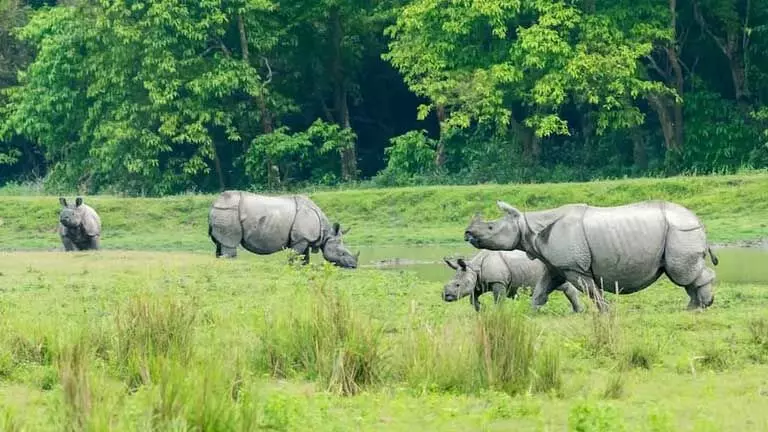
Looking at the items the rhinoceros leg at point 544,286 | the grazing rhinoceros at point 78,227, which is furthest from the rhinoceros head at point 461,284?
the grazing rhinoceros at point 78,227

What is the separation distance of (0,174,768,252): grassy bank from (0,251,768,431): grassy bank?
49.1ft

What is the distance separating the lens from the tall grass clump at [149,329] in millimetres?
10234

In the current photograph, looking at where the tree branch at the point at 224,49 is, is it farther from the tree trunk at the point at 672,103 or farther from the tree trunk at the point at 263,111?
the tree trunk at the point at 672,103

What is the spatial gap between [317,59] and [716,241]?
1935 centimetres

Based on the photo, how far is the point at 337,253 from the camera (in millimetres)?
22656

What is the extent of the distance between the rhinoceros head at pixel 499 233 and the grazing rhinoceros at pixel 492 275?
89 cm

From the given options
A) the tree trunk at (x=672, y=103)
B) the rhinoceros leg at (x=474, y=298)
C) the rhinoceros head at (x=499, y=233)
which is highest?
the tree trunk at (x=672, y=103)

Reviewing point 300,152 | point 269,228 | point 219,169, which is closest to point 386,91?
point 300,152

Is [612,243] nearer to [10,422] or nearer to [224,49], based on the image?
[10,422]

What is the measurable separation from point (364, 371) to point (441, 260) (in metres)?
13.9

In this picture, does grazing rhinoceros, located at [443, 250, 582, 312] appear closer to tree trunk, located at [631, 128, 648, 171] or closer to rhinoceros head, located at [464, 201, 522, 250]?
rhinoceros head, located at [464, 201, 522, 250]

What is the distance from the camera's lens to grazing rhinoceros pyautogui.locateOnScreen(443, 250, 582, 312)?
15.6m

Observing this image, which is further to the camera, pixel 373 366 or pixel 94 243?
pixel 94 243

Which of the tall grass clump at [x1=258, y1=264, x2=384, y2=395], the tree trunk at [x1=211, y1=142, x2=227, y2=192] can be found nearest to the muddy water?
the tall grass clump at [x1=258, y1=264, x2=384, y2=395]
